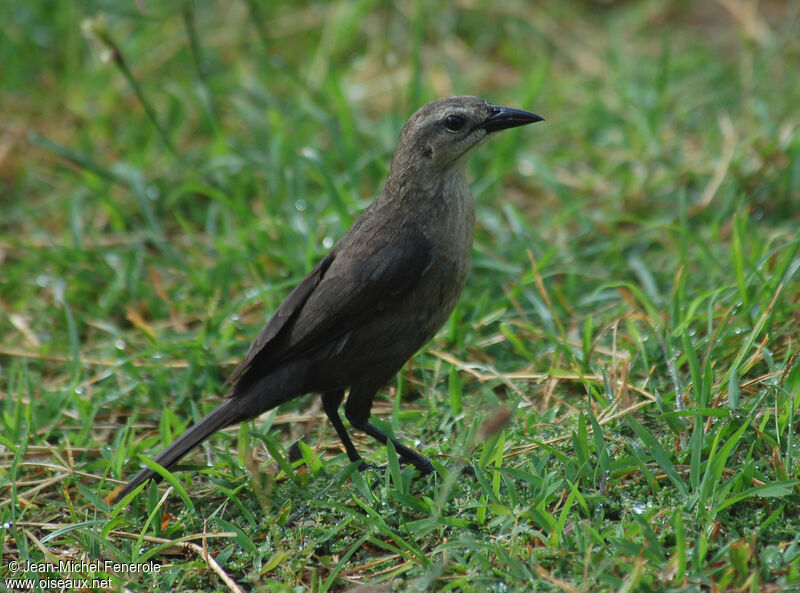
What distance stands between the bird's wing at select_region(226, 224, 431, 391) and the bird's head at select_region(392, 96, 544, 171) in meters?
0.37

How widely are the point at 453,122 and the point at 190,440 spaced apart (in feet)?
5.34

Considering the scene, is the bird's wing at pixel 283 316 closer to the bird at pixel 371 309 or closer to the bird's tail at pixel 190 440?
the bird at pixel 371 309

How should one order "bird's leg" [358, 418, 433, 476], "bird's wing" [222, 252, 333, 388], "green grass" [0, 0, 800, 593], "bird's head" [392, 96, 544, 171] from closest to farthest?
1. "green grass" [0, 0, 800, 593]
2. "bird's leg" [358, 418, 433, 476]
3. "bird's wing" [222, 252, 333, 388]
4. "bird's head" [392, 96, 544, 171]

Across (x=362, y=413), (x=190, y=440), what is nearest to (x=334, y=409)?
(x=362, y=413)

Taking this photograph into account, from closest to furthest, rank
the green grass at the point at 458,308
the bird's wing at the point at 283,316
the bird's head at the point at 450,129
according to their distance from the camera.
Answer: the green grass at the point at 458,308, the bird's wing at the point at 283,316, the bird's head at the point at 450,129

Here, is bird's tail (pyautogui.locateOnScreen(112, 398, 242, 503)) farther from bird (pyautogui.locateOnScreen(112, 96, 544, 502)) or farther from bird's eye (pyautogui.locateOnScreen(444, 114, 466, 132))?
bird's eye (pyautogui.locateOnScreen(444, 114, 466, 132))

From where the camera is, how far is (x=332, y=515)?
3205 mm

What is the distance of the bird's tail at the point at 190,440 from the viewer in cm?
336

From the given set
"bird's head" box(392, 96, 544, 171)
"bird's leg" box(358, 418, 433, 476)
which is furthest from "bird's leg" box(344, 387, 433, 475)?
"bird's head" box(392, 96, 544, 171)

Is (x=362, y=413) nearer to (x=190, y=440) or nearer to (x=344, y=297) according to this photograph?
(x=344, y=297)

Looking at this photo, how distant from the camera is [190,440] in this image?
11.1 feet

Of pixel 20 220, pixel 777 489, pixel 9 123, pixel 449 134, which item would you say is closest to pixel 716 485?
pixel 777 489

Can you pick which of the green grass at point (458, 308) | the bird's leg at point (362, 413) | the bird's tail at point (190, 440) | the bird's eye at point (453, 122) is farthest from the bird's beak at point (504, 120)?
the bird's tail at point (190, 440)

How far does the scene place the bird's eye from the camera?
3.69 m
